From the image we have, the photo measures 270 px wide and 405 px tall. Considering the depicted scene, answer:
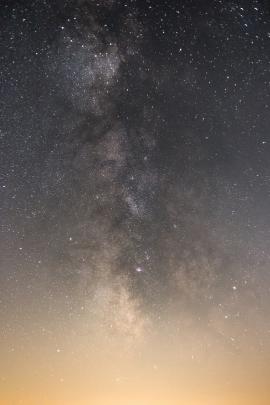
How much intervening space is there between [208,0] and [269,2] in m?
1.63

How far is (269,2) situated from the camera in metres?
7.88

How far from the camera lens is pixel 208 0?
888cm

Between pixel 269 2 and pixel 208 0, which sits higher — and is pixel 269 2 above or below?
below

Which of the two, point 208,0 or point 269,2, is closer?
point 269,2
